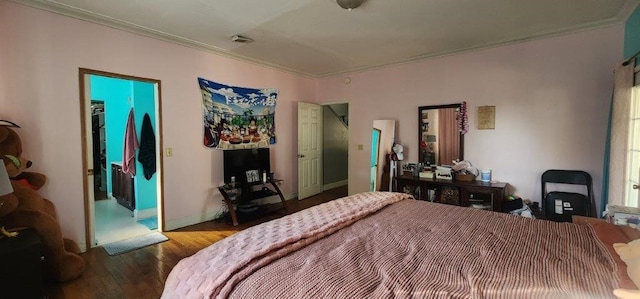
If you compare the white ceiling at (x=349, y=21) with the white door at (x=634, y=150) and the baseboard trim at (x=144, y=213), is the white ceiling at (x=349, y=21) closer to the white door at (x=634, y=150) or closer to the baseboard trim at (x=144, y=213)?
the white door at (x=634, y=150)

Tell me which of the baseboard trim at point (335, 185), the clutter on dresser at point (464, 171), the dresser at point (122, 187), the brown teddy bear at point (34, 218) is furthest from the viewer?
the baseboard trim at point (335, 185)

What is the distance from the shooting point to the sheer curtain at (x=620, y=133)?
7.77 feet

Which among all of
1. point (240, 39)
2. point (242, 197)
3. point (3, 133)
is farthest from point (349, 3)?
point (3, 133)

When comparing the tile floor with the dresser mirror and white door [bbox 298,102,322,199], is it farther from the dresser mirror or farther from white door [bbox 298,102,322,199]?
the dresser mirror

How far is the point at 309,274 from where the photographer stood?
1.08 meters

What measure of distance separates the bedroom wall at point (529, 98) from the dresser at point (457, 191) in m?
0.33

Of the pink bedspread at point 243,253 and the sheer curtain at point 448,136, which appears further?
the sheer curtain at point 448,136

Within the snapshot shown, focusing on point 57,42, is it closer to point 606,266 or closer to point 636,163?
point 606,266

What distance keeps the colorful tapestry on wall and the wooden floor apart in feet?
3.99

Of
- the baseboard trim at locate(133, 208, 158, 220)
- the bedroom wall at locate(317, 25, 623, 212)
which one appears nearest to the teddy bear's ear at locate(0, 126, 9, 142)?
the baseboard trim at locate(133, 208, 158, 220)

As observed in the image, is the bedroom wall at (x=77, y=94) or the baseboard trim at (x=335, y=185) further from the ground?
the bedroom wall at (x=77, y=94)

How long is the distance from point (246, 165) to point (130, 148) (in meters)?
1.64

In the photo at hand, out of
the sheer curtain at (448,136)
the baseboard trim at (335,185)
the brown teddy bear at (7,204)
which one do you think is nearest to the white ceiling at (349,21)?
the sheer curtain at (448,136)

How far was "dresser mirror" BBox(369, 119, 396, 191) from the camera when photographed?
A: 14.2 ft
